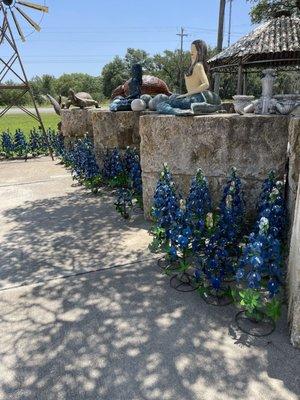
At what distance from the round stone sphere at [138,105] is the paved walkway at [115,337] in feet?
9.92

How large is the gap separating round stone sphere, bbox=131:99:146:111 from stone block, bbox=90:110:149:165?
176 mm

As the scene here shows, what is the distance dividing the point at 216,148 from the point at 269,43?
333 inches

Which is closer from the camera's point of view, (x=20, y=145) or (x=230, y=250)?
(x=230, y=250)

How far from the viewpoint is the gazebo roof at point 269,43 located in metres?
11.2

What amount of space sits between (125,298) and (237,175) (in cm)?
230

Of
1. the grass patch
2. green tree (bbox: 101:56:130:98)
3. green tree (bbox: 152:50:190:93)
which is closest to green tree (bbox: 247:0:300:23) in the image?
the grass patch

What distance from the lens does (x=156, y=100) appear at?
6.41 metres

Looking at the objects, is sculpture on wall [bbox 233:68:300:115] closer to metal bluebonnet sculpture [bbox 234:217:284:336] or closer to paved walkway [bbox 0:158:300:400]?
metal bluebonnet sculpture [bbox 234:217:284:336]

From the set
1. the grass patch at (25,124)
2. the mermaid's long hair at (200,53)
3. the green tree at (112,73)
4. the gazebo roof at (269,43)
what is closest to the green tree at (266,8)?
the gazebo roof at (269,43)

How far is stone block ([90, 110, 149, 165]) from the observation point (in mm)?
7176

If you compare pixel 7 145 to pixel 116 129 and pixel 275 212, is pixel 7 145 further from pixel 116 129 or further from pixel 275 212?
pixel 275 212

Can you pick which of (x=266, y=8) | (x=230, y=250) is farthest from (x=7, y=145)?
(x=266, y=8)

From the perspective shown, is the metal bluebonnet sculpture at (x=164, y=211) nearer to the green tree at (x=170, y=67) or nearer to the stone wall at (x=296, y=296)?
the stone wall at (x=296, y=296)

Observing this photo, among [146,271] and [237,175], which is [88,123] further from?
[146,271]
